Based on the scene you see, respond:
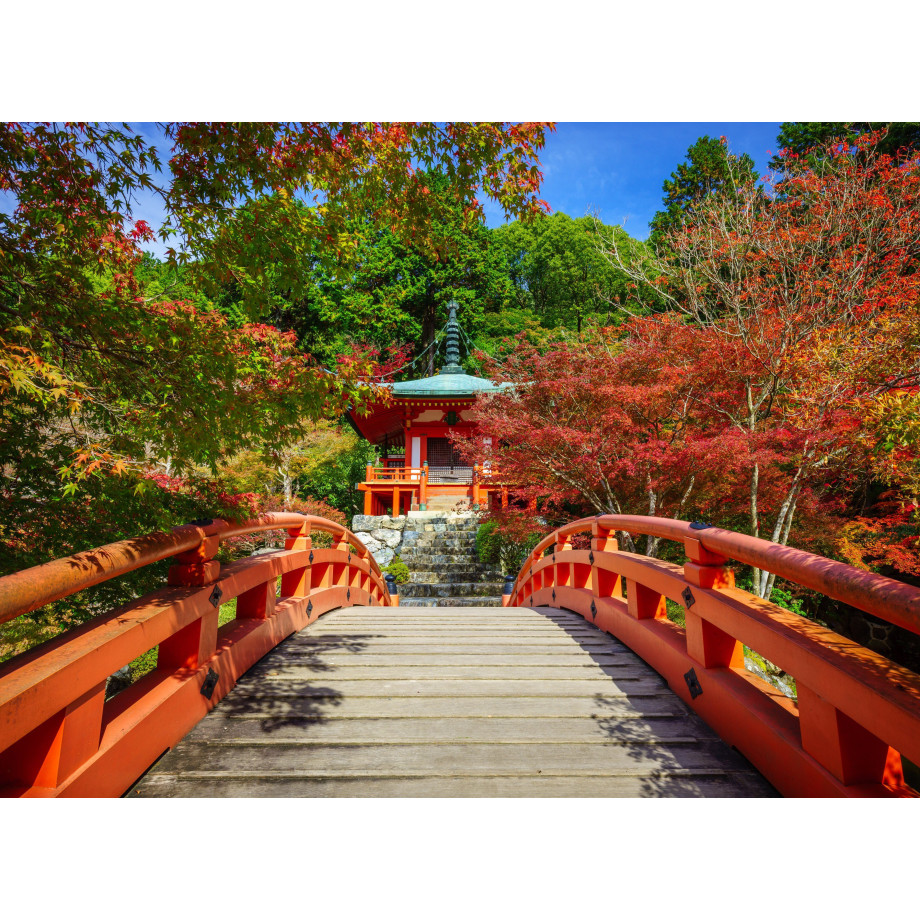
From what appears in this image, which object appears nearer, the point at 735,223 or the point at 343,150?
the point at 343,150

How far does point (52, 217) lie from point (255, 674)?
2285 millimetres

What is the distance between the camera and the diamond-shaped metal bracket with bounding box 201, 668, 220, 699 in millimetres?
1999

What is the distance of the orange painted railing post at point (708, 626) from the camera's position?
81.2 inches

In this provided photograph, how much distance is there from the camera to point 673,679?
90.7 inches

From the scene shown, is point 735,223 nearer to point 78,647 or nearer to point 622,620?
point 622,620

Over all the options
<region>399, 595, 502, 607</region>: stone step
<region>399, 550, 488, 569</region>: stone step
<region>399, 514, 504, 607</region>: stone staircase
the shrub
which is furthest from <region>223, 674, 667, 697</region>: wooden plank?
<region>399, 550, 488, 569</region>: stone step

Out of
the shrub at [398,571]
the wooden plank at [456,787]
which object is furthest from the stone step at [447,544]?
the wooden plank at [456,787]

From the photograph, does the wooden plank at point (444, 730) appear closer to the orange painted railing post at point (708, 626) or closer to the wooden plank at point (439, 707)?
the wooden plank at point (439, 707)

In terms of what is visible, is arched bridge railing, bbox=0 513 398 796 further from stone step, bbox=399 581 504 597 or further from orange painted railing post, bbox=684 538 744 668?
stone step, bbox=399 581 504 597

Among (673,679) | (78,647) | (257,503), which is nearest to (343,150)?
(257,503)

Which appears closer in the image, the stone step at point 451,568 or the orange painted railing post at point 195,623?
the orange painted railing post at point 195,623

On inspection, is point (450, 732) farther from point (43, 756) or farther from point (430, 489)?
point (430, 489)

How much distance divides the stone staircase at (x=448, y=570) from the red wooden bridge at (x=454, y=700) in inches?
254

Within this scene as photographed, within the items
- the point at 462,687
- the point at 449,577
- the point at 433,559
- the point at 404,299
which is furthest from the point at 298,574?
the point at 404,299
